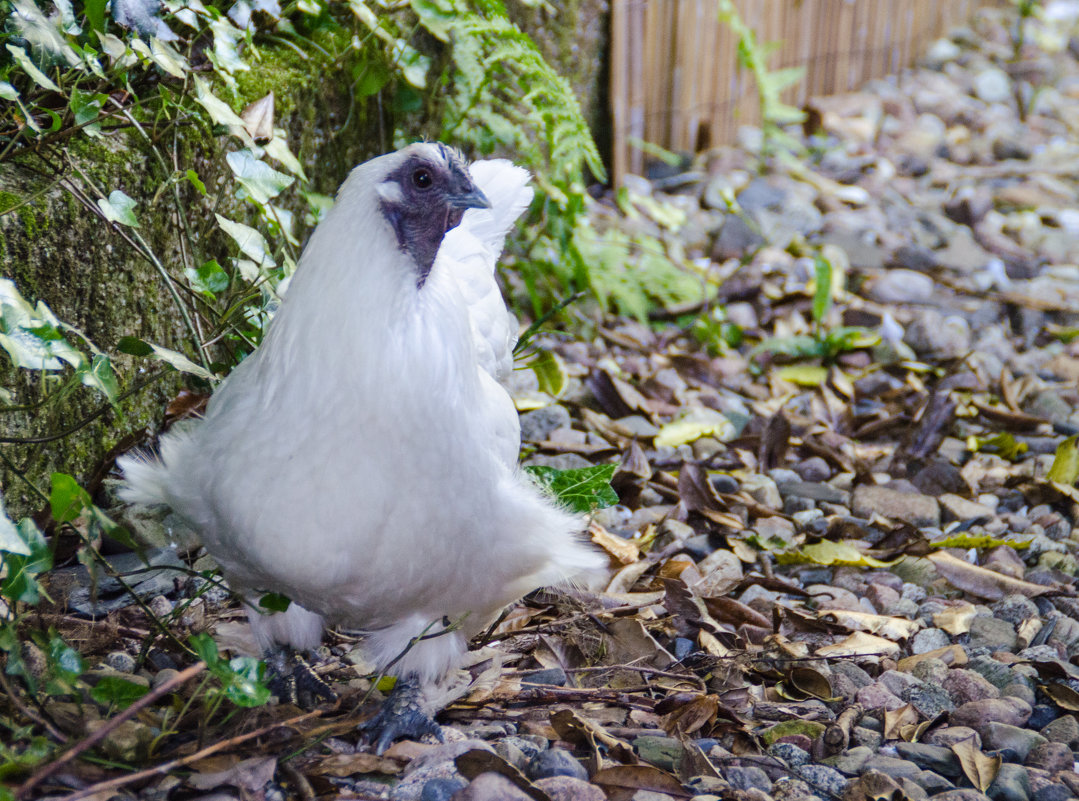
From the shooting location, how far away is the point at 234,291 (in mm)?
3158

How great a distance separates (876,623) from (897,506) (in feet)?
2.63

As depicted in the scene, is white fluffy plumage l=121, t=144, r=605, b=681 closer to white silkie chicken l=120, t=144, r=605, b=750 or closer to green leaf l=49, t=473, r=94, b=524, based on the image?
white silkie chicken l=120, t=144, r=605, b=750

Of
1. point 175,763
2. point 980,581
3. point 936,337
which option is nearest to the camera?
point 175,763

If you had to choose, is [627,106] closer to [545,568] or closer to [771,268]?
[771,268]

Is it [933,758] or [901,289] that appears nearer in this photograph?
[933,758]

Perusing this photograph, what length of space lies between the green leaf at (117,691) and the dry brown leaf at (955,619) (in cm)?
224

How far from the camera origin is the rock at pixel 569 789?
7.32ft

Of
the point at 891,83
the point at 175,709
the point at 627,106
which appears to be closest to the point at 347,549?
the point at 175,709

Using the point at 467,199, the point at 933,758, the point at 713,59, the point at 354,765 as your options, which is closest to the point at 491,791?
the point at 354,765

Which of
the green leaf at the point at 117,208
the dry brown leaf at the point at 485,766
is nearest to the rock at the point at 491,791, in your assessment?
the dry brown leaf at the point at 485,766

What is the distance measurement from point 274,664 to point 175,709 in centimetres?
46

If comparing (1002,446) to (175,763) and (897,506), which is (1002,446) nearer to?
(897,506)

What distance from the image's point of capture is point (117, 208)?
2559mm

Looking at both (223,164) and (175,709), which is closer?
(175,709)
